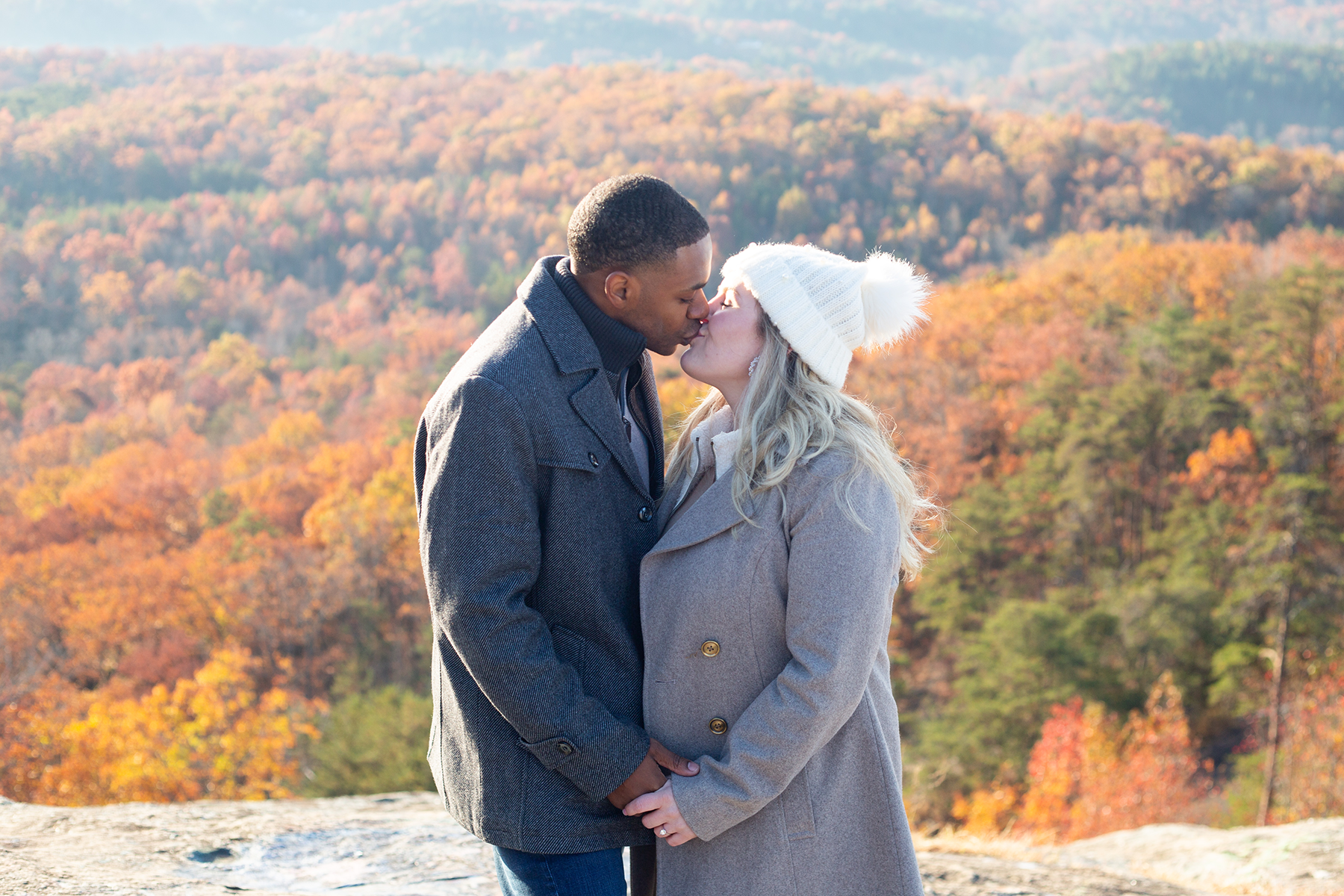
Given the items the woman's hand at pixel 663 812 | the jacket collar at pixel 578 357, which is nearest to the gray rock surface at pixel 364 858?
the woman's hand at pixel 663 812

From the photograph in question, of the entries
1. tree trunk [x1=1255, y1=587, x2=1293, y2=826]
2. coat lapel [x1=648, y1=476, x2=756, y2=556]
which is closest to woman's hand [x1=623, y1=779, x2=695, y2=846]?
coat lapel [x1=648, y1=476, x2=756, y2=556]

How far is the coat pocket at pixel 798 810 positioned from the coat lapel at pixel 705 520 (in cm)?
63

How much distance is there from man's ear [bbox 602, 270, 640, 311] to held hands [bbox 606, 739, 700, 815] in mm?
1036

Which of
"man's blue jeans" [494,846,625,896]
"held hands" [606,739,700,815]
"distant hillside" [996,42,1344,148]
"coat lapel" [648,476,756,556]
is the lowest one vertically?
"man's blue jeans" [494,846,625,896]

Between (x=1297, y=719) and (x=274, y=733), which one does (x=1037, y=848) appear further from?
(x=274, y=733)

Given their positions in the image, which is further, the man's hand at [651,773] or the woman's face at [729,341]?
the woman's face at [729,341]

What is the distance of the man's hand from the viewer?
2.29 metres

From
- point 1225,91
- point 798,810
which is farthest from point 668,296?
point 1225,91

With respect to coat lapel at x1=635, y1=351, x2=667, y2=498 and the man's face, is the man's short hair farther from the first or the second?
coat lapel at x1=635, y1=351, x2=667, y2=498

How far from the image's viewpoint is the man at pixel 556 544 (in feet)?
6.99

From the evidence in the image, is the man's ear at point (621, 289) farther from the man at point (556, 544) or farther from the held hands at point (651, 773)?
the held hands at point (651, 773)

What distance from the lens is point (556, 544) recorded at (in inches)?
88.3

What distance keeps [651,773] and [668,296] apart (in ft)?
3.65

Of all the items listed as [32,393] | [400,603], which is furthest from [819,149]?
[400,603]
